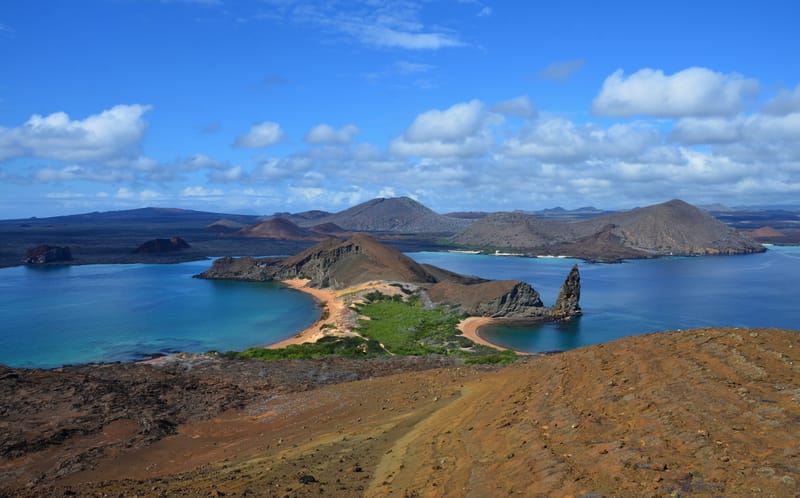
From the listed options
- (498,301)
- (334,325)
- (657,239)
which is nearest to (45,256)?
(334,325)

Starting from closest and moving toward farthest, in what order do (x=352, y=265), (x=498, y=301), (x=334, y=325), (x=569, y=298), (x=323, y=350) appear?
(x=323, y=350) → (x=334, y=325) → (x=498, y=301) → (x=569, y=298) → (x=352, y=265)

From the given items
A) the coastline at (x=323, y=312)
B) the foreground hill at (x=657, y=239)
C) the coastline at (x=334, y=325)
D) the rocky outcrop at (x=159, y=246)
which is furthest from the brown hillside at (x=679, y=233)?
the rocky outcrop at (x=159, y=246)

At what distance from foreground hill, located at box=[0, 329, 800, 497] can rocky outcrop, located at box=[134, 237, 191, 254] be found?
134 meters

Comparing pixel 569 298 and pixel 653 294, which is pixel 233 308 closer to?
pixel 569 298

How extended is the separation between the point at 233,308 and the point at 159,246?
8993 cm

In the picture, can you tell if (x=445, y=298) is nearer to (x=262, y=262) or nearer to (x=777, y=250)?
(x=262, y=262)

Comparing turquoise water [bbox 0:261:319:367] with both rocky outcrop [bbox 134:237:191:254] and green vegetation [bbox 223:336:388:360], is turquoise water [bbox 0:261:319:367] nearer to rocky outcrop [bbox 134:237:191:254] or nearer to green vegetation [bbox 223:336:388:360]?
green vegetation [bbox 223:336:388:360]

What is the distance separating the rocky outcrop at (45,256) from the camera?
12431 cm

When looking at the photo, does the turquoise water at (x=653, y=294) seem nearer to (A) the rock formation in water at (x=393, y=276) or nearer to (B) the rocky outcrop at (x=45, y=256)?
(A) the rock formation in water at (x=393, y=276)

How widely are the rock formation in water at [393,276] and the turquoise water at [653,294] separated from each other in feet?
13.8

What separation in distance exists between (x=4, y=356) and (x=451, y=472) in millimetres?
52387

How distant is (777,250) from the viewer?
602 feet

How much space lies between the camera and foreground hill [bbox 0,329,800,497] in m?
10.4

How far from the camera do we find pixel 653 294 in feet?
297
